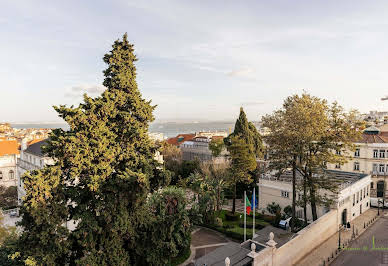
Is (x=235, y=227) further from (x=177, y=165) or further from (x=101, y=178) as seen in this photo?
(x=177, y=165)

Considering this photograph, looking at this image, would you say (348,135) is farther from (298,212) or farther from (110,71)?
(110,71)

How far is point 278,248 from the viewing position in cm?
1861

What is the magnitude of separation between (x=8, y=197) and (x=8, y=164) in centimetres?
1318

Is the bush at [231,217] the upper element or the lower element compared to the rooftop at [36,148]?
lower

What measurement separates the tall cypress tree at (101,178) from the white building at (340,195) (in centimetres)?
1875

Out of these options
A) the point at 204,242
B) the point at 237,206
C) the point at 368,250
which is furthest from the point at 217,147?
the point at 368,250

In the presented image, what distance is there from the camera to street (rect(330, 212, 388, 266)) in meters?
20.5

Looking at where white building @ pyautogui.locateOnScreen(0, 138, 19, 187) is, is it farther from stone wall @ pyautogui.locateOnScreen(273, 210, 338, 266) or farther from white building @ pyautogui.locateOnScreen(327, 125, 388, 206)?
white building @ pyautogui.locateOnScreen(327, 125, 388, 206)

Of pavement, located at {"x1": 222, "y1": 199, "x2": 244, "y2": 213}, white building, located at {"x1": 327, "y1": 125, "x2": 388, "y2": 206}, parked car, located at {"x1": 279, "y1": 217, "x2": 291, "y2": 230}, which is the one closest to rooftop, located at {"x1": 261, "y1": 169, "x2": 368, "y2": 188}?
parked car, located at {"x1": 279, "y1": 217, "x2": 291, "y2": 230}

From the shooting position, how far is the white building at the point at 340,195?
2717 cm

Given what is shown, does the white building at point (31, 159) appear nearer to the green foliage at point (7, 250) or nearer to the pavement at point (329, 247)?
the green foliage at point (7, 250)

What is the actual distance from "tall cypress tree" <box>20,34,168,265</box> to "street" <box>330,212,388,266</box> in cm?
1807

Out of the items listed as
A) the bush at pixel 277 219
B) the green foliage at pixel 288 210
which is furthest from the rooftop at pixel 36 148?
the green foliage at pixel 288 210

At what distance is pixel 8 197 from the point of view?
165ft
